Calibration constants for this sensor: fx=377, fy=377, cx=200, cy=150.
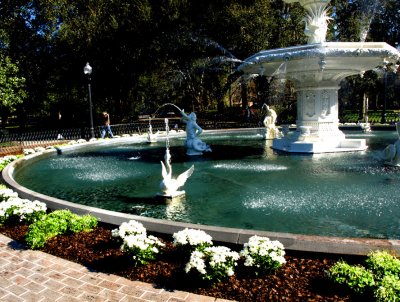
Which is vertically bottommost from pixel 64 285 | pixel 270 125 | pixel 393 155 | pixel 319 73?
pixel 64 285

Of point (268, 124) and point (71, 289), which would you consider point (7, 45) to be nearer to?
point (268, 124)

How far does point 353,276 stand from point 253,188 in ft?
17.8

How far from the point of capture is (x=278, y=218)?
743 centimetres

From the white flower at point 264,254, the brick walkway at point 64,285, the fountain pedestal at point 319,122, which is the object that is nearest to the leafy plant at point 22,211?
the brick walkway at point 64,285

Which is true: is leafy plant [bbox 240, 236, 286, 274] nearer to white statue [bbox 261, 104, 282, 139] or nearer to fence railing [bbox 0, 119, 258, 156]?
white statue [bbox 261, 104, 282, 139]

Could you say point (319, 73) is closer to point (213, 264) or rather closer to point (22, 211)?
point (22, 211)

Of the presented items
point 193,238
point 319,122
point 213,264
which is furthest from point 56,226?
point 319,122

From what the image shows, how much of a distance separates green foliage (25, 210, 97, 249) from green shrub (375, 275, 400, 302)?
491cm

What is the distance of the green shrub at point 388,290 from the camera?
163 inches

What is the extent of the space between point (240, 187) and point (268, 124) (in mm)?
12033

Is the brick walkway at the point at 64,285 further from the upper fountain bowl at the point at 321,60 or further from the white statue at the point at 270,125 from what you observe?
the white statue at the point at 270,125

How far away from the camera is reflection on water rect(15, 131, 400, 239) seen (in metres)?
7.31

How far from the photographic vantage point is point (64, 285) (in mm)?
5230

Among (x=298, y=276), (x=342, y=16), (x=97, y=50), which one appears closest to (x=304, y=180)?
(x=298, y=276)
